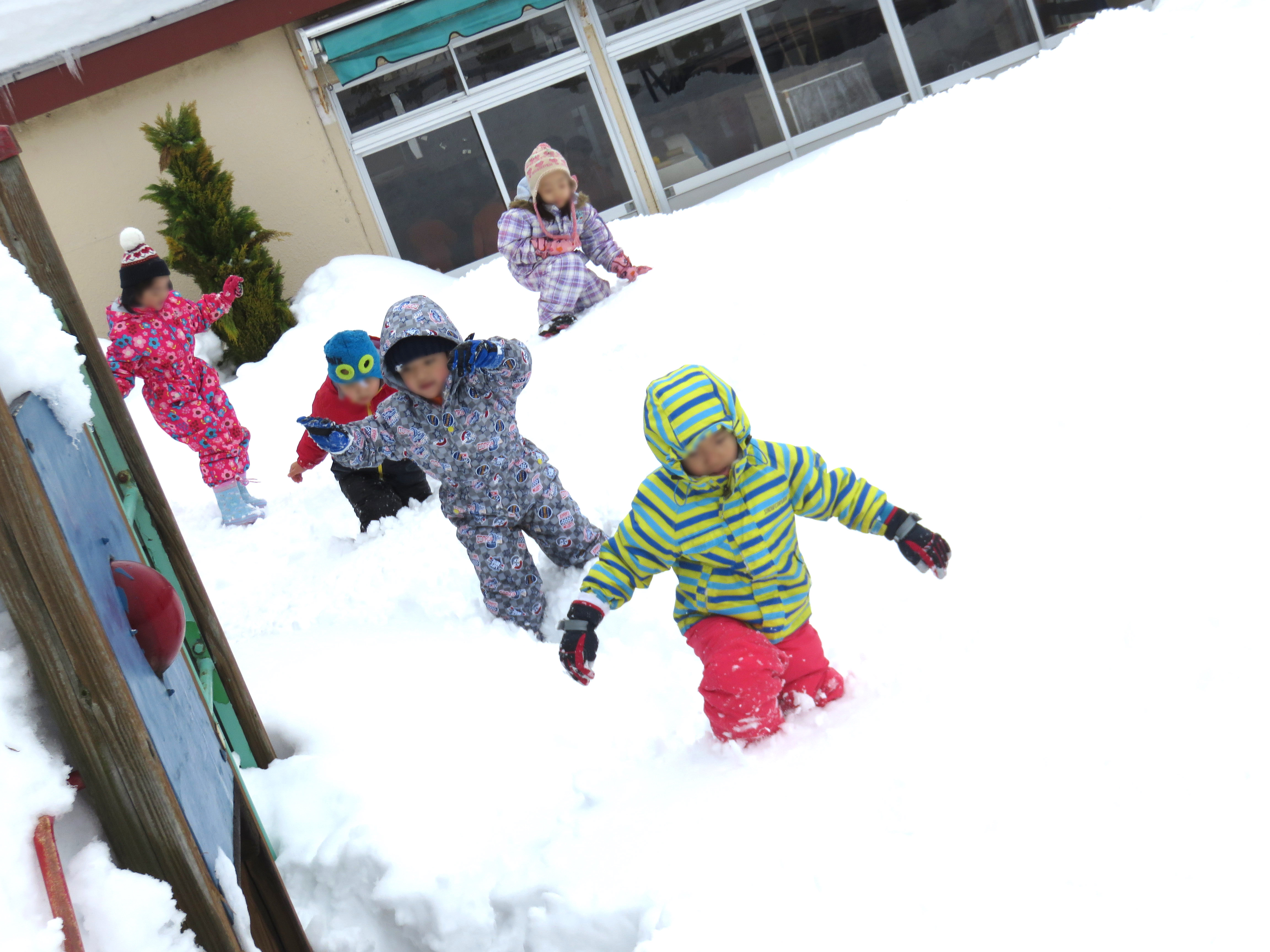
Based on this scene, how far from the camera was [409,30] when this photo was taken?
29.7 ft

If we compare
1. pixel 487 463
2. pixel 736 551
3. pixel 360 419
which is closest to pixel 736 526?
pixel 736 551

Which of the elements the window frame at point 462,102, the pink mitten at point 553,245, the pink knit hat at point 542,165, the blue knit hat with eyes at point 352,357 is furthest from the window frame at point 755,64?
the blue knit hat with eyes at point 352,357

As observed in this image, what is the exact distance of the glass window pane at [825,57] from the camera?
10.2 meters

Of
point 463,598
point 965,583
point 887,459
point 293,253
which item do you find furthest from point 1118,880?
point 293,253

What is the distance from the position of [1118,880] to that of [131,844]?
1.81 meters

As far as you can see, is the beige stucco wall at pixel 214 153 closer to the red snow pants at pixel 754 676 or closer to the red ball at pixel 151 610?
the red snow pants at pixel 754 676

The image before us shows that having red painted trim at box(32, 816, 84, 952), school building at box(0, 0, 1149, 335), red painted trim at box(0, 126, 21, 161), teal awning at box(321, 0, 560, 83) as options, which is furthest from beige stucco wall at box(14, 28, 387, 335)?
red painted trim at box(32, 816, 84, 952)

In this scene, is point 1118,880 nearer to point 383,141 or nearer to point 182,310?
point 182,310

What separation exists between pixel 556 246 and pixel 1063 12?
23.7 ft

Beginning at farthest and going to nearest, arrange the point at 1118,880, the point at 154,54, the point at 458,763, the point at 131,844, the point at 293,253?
the point at 293,253
the point at 154,54
the point at 458,763
the point at 1118,880
the point at 131,844

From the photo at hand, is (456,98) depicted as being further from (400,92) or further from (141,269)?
Answer: (141,269)

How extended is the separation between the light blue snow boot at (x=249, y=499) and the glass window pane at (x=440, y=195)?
15.8 ft

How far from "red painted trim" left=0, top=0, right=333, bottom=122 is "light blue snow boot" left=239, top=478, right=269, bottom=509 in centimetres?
507

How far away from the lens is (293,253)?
31.8 feet
